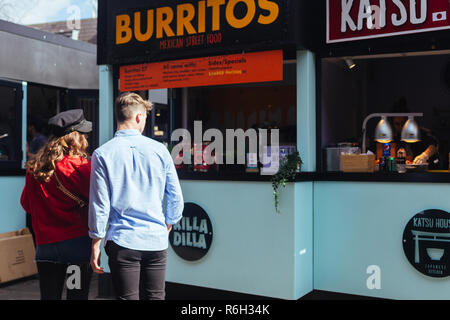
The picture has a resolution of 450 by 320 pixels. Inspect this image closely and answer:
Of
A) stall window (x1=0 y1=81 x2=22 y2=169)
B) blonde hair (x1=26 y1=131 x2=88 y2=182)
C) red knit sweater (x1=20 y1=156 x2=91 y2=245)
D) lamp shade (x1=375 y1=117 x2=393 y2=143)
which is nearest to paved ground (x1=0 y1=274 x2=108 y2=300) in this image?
stall window (x1=0 y1=81 x2=22 y2=169)

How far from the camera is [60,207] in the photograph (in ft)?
9.91

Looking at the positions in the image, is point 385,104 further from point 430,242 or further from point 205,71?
point 430,242

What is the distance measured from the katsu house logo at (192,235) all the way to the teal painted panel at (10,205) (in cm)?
239

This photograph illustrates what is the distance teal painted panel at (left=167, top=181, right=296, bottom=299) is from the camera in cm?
473

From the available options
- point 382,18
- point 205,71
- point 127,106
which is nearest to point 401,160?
point 382,18

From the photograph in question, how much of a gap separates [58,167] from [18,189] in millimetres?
3970

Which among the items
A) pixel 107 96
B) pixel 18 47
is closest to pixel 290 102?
pixel 107 96

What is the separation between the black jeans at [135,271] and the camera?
276cm

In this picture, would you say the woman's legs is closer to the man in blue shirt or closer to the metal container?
the man in blue shirt

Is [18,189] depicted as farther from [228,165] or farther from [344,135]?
[344,135]

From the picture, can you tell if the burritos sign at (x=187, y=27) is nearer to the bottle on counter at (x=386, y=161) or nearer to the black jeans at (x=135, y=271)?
the bottle on counter at (x=386, y=161)

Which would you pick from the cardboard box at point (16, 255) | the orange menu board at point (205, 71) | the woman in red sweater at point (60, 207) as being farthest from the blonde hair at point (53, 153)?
the cardboard box at point (16, 255)

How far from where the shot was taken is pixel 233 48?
197 inches

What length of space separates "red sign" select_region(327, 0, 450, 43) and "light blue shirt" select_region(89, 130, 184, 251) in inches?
105
